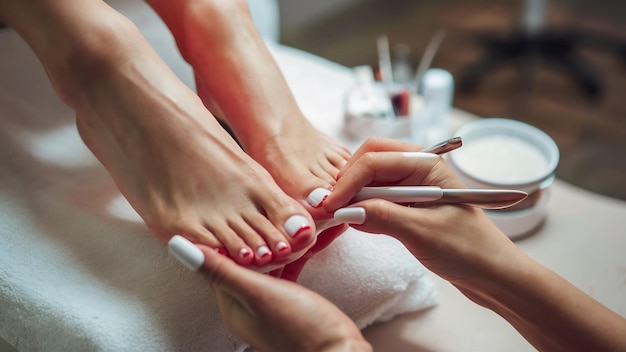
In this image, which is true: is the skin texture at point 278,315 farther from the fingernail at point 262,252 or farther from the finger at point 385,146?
the finger at point 385,146

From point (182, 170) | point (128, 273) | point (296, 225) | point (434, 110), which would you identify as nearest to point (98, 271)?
point (128, 273)

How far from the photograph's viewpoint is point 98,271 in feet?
2.97

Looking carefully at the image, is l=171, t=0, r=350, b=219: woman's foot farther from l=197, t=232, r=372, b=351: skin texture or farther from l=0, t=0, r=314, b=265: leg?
l=197, t=232, r=372, b=351: skin texture

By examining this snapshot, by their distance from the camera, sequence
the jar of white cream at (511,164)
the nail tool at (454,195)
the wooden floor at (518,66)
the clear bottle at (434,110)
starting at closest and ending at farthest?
the nail tool at (454,195) < the jar of white cream at (511,164) < the clear bottle at (434,110) < the wooden floor at (518,66)

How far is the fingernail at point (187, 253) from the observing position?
29.6 inches

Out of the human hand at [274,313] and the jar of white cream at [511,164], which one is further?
the jar of white cream at [511,164]

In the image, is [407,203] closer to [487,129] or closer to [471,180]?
[471,180]

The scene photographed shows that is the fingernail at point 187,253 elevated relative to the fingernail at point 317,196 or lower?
elevated

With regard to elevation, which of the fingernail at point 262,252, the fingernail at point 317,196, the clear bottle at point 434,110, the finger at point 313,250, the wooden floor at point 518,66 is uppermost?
the fingernail at point 317,196

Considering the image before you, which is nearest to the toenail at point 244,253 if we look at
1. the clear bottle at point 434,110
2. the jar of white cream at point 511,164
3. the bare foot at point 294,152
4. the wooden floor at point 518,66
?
the bare foot at point 294,152

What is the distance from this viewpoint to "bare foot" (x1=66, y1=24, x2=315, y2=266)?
85cm

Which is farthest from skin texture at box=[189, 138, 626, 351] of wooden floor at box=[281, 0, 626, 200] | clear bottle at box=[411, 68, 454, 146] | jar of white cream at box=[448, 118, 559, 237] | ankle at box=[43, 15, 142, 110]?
wooden floor at box=[281, 0, 626, 200]

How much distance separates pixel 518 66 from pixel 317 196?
170 centimetres

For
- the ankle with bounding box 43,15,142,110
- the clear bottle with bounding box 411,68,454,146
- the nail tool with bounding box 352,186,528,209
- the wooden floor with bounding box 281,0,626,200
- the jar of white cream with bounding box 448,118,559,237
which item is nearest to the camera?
the nail tool with bounding box 352,186,528,209
